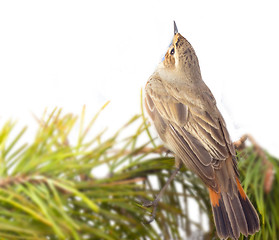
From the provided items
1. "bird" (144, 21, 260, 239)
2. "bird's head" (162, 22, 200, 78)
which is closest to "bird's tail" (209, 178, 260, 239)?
"bird" (144, 21, 260, 239)

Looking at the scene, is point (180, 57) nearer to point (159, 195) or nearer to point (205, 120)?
point (205, 120)

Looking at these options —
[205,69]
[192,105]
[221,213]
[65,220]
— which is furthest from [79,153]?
[205,69]

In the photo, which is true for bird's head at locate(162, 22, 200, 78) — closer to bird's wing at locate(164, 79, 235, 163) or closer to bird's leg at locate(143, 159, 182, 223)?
bird's wing at locate(164, 79, 235, 163)

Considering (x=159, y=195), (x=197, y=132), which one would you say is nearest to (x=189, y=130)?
(x=197, y=132)

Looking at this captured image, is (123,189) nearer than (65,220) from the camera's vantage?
No

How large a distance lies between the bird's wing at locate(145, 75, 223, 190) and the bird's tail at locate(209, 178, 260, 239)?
4 centimetres

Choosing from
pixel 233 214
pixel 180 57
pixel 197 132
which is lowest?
→ pixel 233 214

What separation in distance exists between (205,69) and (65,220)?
722 millimetres

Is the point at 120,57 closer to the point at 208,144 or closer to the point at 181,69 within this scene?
the point at 181,69

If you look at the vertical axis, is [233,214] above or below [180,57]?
below

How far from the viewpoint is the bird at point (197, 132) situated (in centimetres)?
88

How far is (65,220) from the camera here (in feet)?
2.03

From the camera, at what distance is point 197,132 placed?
3.32ft

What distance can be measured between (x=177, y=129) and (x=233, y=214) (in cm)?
26
